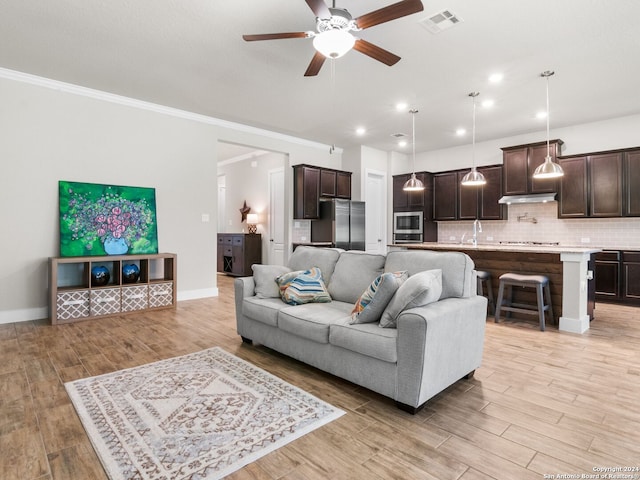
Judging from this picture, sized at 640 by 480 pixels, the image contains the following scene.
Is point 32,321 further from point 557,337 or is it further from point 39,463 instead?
point 557,337

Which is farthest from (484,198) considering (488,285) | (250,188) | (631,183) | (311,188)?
(250,188)

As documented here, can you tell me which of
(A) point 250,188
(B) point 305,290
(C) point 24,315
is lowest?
(C) point 24,315

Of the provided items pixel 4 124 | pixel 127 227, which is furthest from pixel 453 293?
pixel 4 124

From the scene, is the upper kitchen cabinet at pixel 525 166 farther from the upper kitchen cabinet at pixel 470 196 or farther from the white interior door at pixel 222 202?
the white interior door at pixel 222 202

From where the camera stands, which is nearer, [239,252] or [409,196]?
[409,196]

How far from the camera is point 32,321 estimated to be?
425 cm

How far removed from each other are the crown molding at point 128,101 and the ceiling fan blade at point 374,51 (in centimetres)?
359

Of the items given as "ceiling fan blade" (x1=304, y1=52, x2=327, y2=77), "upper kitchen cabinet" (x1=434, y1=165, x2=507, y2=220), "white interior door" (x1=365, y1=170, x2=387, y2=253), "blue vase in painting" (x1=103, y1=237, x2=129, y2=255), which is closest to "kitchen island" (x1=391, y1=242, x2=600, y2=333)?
"upper kitchen cabinet" (x1=434, y1=165, x2=507, y2=220)

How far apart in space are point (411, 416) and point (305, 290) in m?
1.40

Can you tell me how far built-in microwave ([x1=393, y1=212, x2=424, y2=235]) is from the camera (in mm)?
7855

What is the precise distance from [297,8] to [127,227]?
357cm

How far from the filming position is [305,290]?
3.21 meters

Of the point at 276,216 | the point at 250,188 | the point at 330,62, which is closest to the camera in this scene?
the point at 330,62

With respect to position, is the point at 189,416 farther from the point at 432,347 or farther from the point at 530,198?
the point at 530,198
